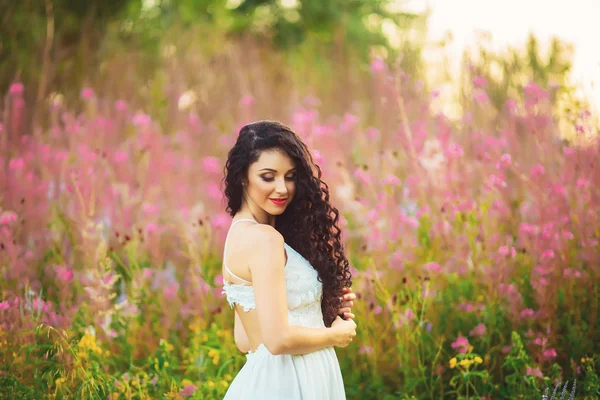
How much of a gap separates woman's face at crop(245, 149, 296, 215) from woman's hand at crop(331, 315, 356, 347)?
1.41 ft

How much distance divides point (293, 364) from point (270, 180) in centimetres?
60

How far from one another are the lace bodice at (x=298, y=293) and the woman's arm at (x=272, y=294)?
0.44 ft

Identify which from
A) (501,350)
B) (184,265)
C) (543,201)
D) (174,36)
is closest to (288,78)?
(174,36)

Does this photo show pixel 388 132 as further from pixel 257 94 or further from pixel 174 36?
pixel 174 36

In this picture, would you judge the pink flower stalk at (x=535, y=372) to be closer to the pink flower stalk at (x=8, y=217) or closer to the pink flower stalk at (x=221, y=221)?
the pink flower stalk at (x=221, y=221)

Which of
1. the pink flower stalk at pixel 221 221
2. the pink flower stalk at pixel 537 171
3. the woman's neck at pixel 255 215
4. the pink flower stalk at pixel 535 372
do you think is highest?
the pink flower stalk at pixel 537 171

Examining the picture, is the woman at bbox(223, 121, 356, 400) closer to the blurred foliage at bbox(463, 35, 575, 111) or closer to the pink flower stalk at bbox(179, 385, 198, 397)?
the pink flower stalk at bbox(179, 385, 198, 397)

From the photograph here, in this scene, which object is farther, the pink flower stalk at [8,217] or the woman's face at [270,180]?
the pink flower stalk at [8,217]

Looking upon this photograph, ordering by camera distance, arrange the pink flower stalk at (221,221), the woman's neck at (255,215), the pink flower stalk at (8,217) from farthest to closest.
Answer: the pink flower stalk at (221,221)
the pink flower stalk at (8,217)
the woman's neck at (255,215)

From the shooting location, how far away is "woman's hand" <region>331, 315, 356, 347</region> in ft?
7.52

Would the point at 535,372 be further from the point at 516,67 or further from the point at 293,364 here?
the point at 516,67

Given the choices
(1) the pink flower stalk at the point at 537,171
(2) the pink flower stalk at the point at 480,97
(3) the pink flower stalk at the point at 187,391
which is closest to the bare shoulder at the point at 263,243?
(3) the pink flower stalk at the point at 187,391

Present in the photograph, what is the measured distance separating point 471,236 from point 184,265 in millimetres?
1862

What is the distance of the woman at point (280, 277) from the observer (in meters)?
2.08
